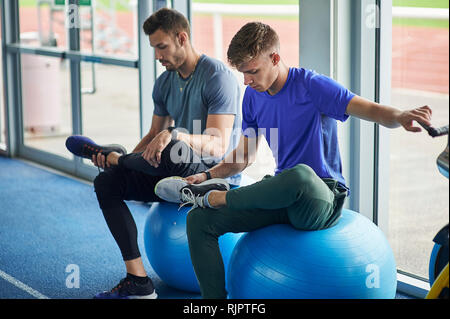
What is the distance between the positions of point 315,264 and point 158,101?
1315 millimetres

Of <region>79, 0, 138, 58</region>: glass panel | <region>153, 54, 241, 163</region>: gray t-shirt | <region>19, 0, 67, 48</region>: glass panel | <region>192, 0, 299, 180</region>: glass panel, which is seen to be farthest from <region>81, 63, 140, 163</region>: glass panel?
<region>153, 54, 241, 163</region>: gray t-shirt

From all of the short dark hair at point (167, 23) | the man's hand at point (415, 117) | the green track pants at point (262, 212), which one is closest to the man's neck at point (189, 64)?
the short dark hair at point (167, 23)

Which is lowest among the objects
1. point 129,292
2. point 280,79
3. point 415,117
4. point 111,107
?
point 129,292

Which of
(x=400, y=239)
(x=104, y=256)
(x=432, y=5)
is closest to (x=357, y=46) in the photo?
(x=432, y=5)

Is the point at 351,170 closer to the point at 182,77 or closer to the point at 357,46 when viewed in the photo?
the point at 357,46

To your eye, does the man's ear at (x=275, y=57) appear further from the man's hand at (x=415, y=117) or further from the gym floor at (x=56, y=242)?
the gym floor at (x=56, y=242)

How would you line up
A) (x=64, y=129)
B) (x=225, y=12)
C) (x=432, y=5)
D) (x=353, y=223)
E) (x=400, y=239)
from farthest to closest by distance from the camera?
(x=64, y=129) < (x=225, y=12) < (x=400, y=239) < (x=432, y=5) < (x=353, y=223)

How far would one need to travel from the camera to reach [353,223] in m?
2.31

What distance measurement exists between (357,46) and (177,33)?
78 cm

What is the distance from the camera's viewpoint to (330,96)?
2344 millimetres

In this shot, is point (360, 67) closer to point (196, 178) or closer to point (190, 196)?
point (196, 178)

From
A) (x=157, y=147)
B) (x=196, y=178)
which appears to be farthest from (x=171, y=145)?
(x=196, y=178)

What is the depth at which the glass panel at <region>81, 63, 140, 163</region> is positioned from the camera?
16.3 feet

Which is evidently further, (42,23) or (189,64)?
(42,23)
